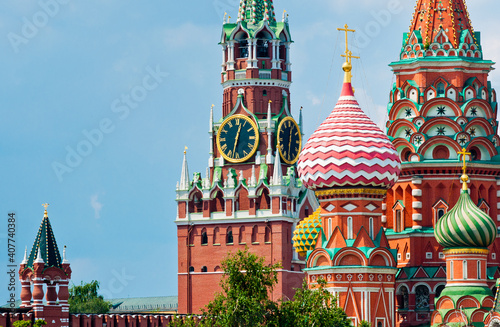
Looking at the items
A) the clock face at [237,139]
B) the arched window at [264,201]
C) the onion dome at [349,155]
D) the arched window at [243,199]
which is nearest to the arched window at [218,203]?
the arched window at [243,199]

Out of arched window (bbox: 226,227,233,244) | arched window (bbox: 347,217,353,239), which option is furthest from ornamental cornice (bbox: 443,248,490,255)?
arched window (bbox: 226,227,233,244)

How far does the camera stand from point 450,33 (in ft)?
277

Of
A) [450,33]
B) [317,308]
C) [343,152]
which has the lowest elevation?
[317,308]

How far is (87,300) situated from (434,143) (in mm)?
58780

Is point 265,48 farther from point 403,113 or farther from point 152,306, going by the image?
point 152,306

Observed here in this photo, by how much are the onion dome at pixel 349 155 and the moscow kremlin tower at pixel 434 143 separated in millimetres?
3524

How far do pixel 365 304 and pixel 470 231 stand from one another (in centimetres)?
579

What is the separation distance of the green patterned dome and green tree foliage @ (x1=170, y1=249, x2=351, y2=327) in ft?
33.8

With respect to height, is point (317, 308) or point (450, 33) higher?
point (450, 33)

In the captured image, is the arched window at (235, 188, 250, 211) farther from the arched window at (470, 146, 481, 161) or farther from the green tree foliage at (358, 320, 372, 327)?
the green tree foliage at (358, 320, 372, 327)

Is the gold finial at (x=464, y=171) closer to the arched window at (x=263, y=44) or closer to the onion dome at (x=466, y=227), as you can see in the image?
the onion dome at (x=466, y=227)

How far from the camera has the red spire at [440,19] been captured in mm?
84625

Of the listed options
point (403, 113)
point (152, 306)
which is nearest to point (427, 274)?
point (403, 113)

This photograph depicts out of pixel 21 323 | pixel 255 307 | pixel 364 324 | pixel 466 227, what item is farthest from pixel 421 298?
pixel 21 323
